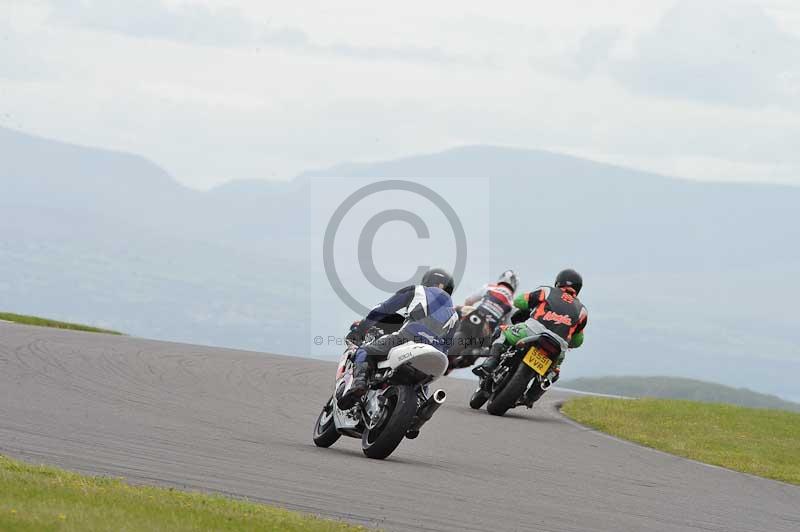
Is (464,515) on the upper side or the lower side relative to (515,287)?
lower

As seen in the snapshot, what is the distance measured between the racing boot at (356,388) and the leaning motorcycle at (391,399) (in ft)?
0.29

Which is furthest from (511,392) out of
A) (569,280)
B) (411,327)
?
(411,327)

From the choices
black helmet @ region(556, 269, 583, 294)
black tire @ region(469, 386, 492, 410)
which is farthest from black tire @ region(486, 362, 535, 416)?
black helmet @ region(556, 269, 583, 294)

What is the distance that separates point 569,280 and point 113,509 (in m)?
12.3

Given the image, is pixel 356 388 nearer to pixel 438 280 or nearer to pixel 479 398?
pixel 438 280

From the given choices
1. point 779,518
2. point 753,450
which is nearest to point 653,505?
point 779,518

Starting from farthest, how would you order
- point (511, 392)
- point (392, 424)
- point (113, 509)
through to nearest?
point (511, 392) < point (392, 424) < point (113, 509)

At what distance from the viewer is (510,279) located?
2084 cm

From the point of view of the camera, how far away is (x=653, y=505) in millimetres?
11906

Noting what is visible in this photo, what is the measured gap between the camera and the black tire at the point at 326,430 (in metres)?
13.4

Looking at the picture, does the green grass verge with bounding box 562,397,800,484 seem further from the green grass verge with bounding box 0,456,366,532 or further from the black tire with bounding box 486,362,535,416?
the green grass verge with bounding box 0,456,366,532

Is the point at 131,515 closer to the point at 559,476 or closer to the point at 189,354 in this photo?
the point at 559,476

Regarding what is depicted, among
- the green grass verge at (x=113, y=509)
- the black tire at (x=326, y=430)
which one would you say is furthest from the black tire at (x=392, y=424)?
the green grass verge at (x=113, y=509)

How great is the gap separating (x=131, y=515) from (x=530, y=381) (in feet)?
38.7
